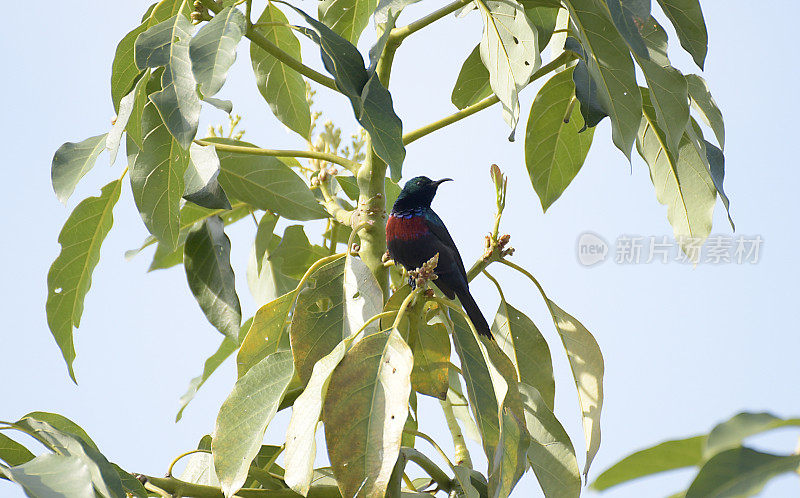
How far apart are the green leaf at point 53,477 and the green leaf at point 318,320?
19.5 inches

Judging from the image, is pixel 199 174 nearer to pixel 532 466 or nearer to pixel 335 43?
pixel 335 43

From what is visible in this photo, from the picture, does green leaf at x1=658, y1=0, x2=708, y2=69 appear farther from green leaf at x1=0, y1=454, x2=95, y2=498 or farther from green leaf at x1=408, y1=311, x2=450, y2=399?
green leaf at x1=0, y1=454, x2=95, y2=498

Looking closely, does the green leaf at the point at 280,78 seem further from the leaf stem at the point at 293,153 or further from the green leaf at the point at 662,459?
the green leaf at the point at 662,459

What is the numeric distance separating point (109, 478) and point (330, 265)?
59 centimetres

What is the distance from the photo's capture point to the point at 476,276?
66.8 inches

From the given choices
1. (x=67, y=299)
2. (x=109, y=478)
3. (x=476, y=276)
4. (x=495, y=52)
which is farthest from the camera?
(x=67, y=299)

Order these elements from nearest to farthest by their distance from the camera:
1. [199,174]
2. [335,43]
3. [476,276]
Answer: [335,43]
[199,174]
[476,276]

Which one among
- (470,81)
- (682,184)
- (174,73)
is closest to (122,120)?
(174,73)

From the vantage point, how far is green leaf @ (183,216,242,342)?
1.84 m

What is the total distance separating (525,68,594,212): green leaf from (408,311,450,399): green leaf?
0.54 meters

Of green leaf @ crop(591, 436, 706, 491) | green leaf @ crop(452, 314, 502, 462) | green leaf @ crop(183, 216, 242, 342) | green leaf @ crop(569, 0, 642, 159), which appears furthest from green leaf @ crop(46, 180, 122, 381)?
green leaf @ crop(591, 436, 706, 491)

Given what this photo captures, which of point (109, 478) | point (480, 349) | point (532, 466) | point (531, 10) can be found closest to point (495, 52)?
point (531, 10)

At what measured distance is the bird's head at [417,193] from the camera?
6.77ft

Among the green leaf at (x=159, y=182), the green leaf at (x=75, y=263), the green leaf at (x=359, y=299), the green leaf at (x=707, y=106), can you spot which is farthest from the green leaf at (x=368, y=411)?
the green leaf at (x=707, y=106)
